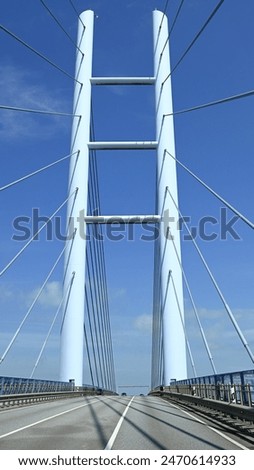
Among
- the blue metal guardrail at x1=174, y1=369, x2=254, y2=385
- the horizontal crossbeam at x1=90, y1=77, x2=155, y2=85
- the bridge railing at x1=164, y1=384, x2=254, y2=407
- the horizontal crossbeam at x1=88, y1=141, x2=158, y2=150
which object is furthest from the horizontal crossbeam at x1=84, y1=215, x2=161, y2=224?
the blue metal guardrail at x1=174, y1=369, x2=254, y2=385

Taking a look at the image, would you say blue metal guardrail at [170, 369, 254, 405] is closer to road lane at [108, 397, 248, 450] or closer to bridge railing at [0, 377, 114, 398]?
road lane at [108, 397, 248, 450]

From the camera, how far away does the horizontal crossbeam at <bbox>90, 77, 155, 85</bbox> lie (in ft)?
114

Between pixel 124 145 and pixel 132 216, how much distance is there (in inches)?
168

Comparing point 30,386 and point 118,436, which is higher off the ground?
point 30,386

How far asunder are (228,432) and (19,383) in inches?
700

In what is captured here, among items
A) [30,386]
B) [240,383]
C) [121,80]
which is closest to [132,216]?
[121,80]

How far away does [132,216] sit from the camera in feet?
107

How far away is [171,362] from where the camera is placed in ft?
99.8

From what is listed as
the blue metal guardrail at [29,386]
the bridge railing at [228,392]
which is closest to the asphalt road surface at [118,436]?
the bridge railing at [228,392]

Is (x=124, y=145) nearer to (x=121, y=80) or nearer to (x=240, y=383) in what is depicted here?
(x=121, y=80)

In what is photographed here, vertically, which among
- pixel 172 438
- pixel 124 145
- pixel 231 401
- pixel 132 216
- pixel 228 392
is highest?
pixel 124 145

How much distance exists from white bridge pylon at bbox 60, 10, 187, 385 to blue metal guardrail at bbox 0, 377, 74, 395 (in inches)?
62.1

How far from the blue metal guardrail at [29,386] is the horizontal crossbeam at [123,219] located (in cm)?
932
